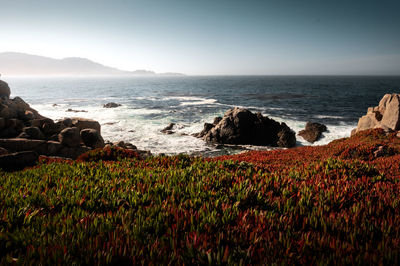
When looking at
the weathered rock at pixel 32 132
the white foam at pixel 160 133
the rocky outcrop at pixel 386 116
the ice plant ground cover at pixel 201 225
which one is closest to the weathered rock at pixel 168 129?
the white foam at pixel 160 133

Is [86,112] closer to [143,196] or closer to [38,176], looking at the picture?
[38,176]

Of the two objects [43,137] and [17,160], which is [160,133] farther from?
[17,160]

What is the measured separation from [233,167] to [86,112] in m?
47.5

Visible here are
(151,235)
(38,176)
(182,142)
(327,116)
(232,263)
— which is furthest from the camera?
(327,116)

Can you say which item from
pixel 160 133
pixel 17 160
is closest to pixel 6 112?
pixel 17 160

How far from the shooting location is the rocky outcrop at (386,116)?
824 inches

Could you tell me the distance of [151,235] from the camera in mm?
2930

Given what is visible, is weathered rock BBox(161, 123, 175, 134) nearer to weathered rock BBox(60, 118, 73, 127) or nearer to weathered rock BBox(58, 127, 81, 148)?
weathered rock BBox(60, 118, 73, 127)

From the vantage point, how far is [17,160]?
8.91m

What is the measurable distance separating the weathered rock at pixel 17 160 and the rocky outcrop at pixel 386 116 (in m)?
26.8

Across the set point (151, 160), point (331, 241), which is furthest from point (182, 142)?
point (331, 241)

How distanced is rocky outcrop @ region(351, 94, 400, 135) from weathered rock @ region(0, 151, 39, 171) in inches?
1054

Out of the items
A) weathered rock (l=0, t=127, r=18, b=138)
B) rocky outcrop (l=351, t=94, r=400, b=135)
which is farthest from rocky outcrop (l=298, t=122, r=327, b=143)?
weathered rock (l=0, t=127, r=18, b=138)

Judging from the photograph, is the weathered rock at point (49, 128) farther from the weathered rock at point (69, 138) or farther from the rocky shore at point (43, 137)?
the weathered rock at point (69, 138)
